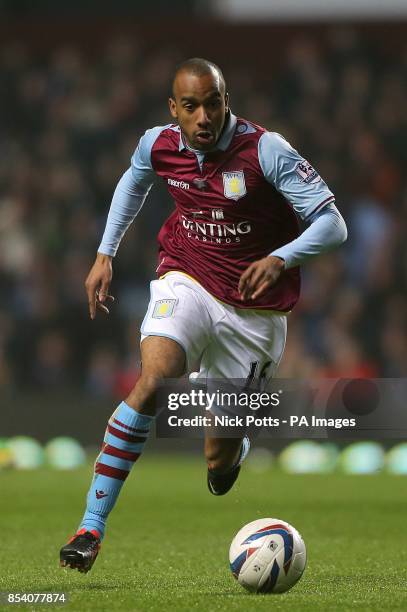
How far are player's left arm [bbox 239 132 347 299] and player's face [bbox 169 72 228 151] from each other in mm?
263

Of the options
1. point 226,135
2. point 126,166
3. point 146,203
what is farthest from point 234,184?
point 126,166

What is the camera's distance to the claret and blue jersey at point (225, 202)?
5.89 m

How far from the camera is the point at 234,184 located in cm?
598

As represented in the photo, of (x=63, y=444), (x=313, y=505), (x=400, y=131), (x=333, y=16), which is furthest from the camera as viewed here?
(x=333, y=16)

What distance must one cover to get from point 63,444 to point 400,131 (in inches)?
207

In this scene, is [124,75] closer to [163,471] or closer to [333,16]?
[333,16]

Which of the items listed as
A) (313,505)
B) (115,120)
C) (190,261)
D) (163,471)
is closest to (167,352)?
(190,261)

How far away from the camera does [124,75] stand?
53.0 feet

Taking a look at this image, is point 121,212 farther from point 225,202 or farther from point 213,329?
point 213,329

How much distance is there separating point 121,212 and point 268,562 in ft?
6.30

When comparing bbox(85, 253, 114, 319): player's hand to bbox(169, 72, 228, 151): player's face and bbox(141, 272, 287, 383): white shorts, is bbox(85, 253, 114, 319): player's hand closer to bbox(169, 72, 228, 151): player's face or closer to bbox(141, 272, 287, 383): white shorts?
bbox(141, 272, 287, 383): white shorts

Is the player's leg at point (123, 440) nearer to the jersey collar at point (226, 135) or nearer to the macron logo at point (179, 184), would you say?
the macron logo at point (179, 184)

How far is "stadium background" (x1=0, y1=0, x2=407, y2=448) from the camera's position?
13.7 meters

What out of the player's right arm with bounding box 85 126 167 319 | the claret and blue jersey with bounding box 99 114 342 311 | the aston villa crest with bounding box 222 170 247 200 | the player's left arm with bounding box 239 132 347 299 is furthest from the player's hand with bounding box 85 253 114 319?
the player's left arm with bounding box 239 132 347 299
